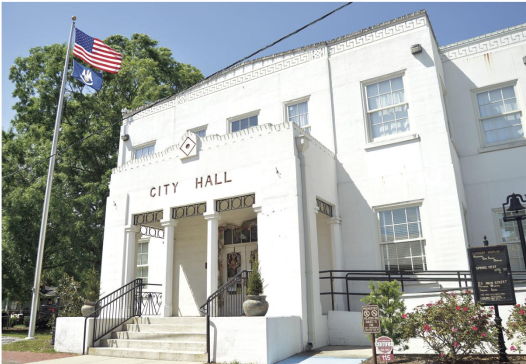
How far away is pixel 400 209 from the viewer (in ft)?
41.4

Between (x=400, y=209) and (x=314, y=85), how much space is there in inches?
205

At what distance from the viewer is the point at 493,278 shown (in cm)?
801

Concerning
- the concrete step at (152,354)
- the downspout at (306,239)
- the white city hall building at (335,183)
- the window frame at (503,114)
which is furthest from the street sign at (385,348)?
the window frame at (503,114)

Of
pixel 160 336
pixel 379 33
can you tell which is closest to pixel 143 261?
pixel 160 336

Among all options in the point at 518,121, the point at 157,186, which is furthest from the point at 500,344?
the point at 157,186

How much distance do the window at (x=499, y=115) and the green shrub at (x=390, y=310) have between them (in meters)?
7.20

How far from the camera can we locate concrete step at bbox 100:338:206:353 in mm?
9930

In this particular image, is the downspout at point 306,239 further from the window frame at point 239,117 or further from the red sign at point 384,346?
the window frame at point 239,117

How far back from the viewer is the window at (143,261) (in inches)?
647

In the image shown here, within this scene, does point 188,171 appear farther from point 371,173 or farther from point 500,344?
point 500,344

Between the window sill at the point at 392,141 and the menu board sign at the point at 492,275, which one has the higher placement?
the window sill at the point at 392,141

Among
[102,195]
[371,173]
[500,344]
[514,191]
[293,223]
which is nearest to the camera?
[500,344]

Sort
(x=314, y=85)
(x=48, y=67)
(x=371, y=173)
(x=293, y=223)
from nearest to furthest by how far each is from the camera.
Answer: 1. (x=293, y=223)
2. (x=371, y=173)
3. (x=314, y=85)
4. (x=48, y=67)

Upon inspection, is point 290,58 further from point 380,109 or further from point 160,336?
point 160,336
